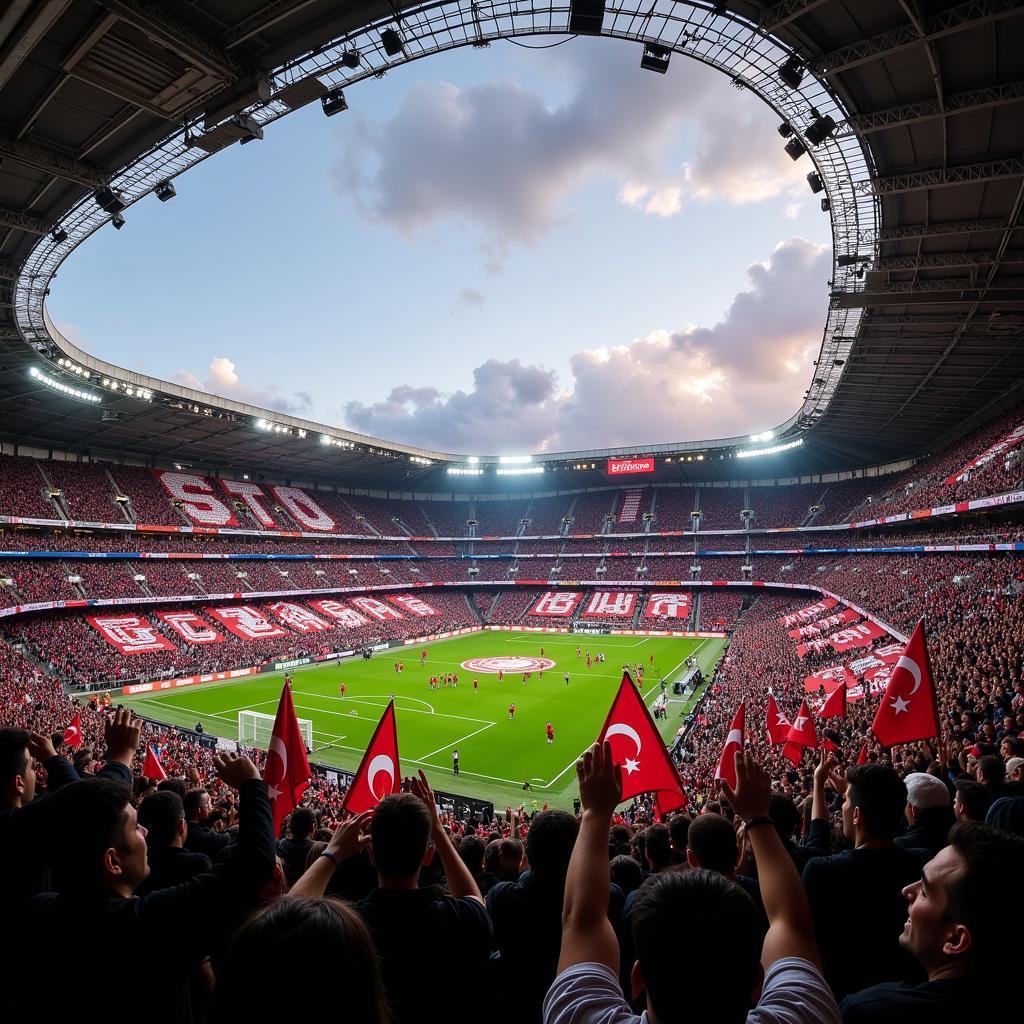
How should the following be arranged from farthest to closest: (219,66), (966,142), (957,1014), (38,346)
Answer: (38,346), (966,142), (219,66), (957,1014)

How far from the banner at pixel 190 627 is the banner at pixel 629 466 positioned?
42.2m

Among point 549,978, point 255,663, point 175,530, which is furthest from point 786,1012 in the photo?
point 175,530

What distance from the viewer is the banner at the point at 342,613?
51.2 meters

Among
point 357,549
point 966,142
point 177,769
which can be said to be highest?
point 966,142

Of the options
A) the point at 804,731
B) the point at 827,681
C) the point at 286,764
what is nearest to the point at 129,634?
the point at 286,764

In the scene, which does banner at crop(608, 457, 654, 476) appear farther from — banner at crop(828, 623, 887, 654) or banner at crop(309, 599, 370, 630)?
banner at crop(828, 623, 887, 654)

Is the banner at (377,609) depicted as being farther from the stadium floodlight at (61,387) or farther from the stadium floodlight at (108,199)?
the stadium floodlight at (108,199)

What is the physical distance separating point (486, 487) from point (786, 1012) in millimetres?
78766

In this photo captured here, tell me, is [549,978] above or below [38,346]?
below

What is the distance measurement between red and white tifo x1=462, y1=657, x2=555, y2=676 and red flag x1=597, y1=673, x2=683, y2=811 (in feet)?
108

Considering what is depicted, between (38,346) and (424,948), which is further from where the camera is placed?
(38,346)

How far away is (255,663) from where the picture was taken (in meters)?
40.3

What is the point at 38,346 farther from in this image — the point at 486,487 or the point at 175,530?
the point at 486,487

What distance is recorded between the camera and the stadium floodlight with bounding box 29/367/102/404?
31477 millimetres
